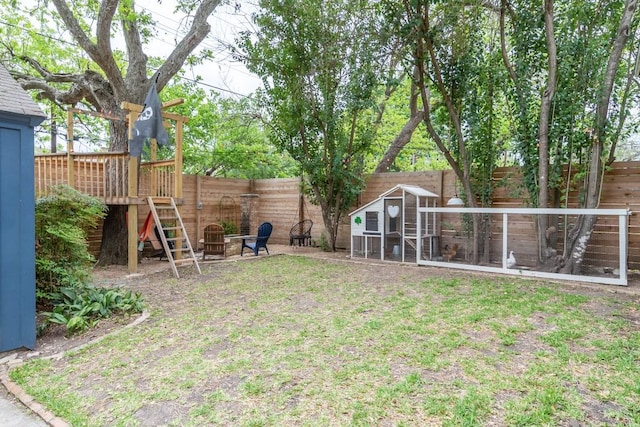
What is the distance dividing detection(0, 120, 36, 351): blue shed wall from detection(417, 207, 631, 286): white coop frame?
19.8ft

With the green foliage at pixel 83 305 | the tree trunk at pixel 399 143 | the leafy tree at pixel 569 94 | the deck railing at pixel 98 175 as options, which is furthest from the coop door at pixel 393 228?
the green foliage at pixel 83 305

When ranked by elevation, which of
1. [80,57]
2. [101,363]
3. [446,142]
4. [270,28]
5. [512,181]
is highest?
[80,57]

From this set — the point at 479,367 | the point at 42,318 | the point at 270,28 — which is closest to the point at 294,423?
the point at 479,367

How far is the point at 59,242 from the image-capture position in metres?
4.28

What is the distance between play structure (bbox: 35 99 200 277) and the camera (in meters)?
6.77

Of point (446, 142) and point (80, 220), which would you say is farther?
point (446, 142)

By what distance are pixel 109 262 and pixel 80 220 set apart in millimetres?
3584

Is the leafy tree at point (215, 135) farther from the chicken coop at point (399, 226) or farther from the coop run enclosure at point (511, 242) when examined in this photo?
the coop run enclosure at point (511, 242)

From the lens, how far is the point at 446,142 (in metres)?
8.09

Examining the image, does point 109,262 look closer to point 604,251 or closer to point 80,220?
point 80,220

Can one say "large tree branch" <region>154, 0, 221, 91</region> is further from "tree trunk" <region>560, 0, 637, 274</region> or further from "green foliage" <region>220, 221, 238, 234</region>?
"tree trunk" <region>560, 0, 637, 274</region>

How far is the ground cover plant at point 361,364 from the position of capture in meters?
2.22

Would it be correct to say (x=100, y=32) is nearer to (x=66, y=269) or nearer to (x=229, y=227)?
(x=66, y=269)

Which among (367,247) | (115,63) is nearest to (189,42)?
(115,63)
